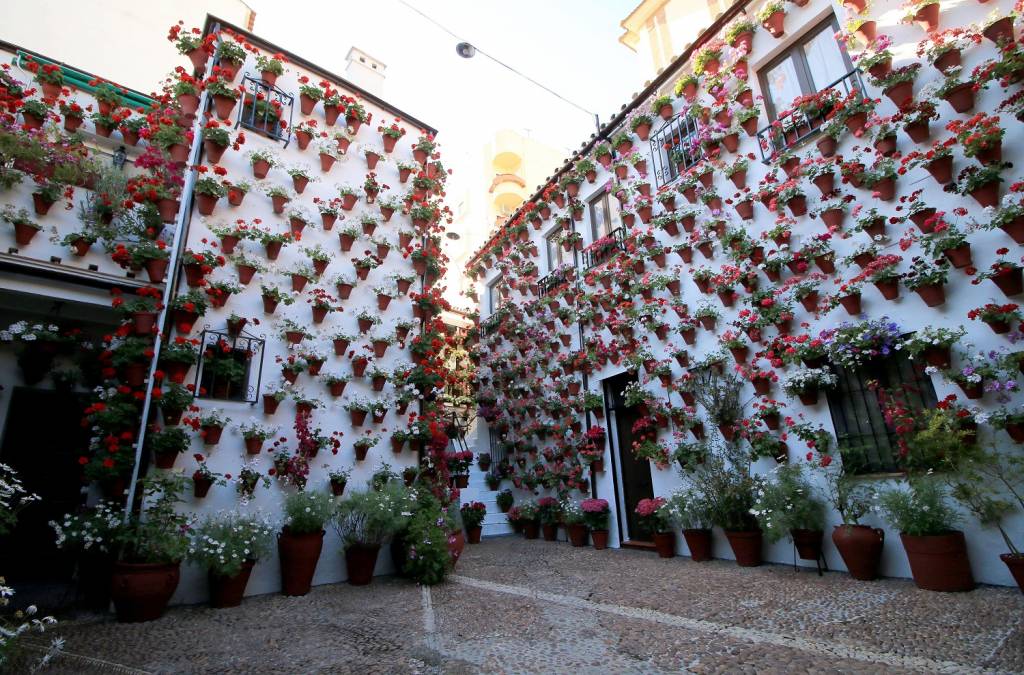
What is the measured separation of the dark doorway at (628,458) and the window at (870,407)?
2.89 metres

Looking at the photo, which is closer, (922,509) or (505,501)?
(922,509)

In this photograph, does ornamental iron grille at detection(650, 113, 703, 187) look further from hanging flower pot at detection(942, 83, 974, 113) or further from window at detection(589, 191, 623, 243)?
hanging flower pot at detection(942, 83, 974, 113)

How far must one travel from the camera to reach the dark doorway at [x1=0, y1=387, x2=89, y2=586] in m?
6.09

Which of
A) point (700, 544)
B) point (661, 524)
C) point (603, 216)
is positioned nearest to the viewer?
point (700, 544)

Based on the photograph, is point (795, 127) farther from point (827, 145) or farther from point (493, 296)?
point (493, 296)

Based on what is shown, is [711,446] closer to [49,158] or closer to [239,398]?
[239,398]

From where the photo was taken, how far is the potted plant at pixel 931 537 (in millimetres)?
3957

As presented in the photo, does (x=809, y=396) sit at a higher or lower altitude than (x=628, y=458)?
higher

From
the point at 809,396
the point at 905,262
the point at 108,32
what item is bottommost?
the point at 809,396

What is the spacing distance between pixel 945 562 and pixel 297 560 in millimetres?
5997

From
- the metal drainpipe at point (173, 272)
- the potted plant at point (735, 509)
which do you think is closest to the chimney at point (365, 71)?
the metal drainpipe at point (173, 272)

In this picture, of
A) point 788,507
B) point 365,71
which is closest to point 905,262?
point 788,507

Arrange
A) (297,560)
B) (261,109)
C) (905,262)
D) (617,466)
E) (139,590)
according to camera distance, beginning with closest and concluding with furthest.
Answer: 1. (139,590)
2. (905,262)
3. (297,560)
4. (261,109)
5. (617,466)

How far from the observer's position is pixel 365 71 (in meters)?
8.50
